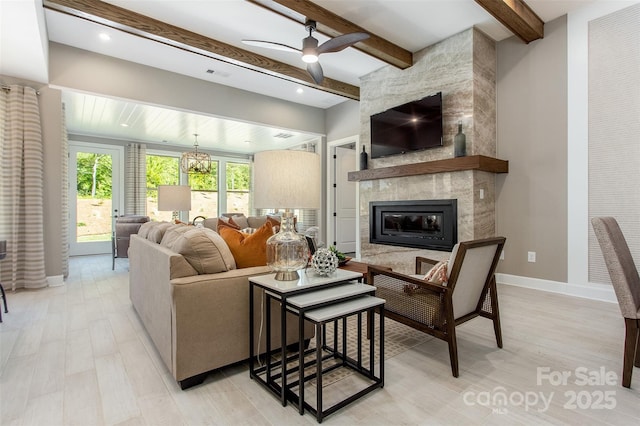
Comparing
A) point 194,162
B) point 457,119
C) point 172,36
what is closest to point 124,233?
point 194,162

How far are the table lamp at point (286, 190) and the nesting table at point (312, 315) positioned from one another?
120 millimetres

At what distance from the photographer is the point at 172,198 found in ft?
13.1

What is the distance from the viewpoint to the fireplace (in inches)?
151

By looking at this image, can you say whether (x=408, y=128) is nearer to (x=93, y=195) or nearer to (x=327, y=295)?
(x=327, y=295)

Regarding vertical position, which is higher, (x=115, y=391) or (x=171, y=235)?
(x=171, y=235)

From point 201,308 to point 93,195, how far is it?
6.85 metres

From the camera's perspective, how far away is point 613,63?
3107 mm

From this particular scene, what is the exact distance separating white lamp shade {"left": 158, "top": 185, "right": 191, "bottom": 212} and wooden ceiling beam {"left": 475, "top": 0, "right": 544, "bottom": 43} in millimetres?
3858

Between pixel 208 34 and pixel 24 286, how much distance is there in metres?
3.73

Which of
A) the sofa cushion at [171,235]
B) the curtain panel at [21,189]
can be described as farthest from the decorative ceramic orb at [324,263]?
the curtain panel at [21,189]

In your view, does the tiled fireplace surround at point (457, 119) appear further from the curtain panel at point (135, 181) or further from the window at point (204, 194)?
the curtain panel at point (135, 181)

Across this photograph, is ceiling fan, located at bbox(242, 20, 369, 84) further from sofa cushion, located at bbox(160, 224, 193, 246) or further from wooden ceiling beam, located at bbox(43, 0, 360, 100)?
sofa cushion, located at bbox(160, 224, 193, 246)

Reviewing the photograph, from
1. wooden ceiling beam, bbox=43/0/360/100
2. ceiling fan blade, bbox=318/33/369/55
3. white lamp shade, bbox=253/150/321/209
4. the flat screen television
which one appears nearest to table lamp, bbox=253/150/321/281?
white lamp shade, bbox=253/150/321/209

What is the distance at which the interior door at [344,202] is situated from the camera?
6.54 m
